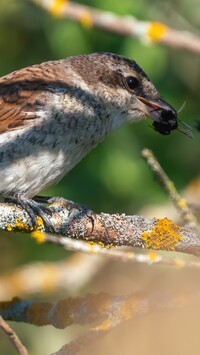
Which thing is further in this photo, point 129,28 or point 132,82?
point 132,82

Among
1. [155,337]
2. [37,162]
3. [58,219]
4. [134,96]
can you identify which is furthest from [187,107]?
[155,337]

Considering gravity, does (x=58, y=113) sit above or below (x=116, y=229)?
below

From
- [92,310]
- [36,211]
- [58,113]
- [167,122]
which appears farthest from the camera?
[167,122]

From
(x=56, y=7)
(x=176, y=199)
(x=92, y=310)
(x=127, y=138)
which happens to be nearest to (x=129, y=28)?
(x=56, y=7)

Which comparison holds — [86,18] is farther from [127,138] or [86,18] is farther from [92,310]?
[127,138]

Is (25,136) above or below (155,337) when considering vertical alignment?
below

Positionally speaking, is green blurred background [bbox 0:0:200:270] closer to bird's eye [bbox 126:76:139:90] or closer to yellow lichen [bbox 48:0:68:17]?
bird's eye [bbox 126:76:139:90]

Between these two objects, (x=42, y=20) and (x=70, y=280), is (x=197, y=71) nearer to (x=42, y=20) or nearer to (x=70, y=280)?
(x=42, y=20)
